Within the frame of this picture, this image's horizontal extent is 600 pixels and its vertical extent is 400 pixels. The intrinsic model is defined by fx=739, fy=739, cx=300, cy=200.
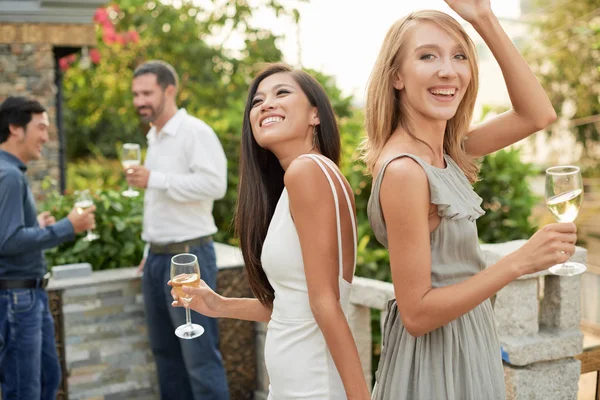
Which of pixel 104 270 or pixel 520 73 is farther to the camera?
pixel 104 270

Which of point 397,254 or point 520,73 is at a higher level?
point 520,73

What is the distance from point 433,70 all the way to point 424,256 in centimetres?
48

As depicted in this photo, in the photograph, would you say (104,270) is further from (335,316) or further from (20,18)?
(20,18)

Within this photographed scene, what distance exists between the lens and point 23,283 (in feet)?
12.8

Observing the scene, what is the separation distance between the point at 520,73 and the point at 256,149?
33.4 inches

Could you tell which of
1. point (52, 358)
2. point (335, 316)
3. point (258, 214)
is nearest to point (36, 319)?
point (52, 358)

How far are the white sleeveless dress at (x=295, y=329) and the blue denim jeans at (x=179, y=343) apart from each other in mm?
2084

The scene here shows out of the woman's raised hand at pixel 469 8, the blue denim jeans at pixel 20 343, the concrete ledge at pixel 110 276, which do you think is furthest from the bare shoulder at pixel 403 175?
the concrete ledge at pixel 110 276

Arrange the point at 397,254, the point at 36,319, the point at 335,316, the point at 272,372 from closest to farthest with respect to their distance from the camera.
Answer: the point at 397,254, the point at 335,316, the point at 272,372, the point at 36,319

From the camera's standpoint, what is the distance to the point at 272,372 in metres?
2.16

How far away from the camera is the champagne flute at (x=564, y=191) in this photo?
87.4 inches

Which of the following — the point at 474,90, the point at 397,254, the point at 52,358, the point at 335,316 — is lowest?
the point at 52,358

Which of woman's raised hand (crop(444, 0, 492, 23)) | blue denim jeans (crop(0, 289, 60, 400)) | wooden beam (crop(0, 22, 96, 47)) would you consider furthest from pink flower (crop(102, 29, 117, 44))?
woman's raised hand (crop(444, 0, 492, 23))

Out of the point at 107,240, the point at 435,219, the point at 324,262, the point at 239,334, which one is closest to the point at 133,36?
the point at 107,240
